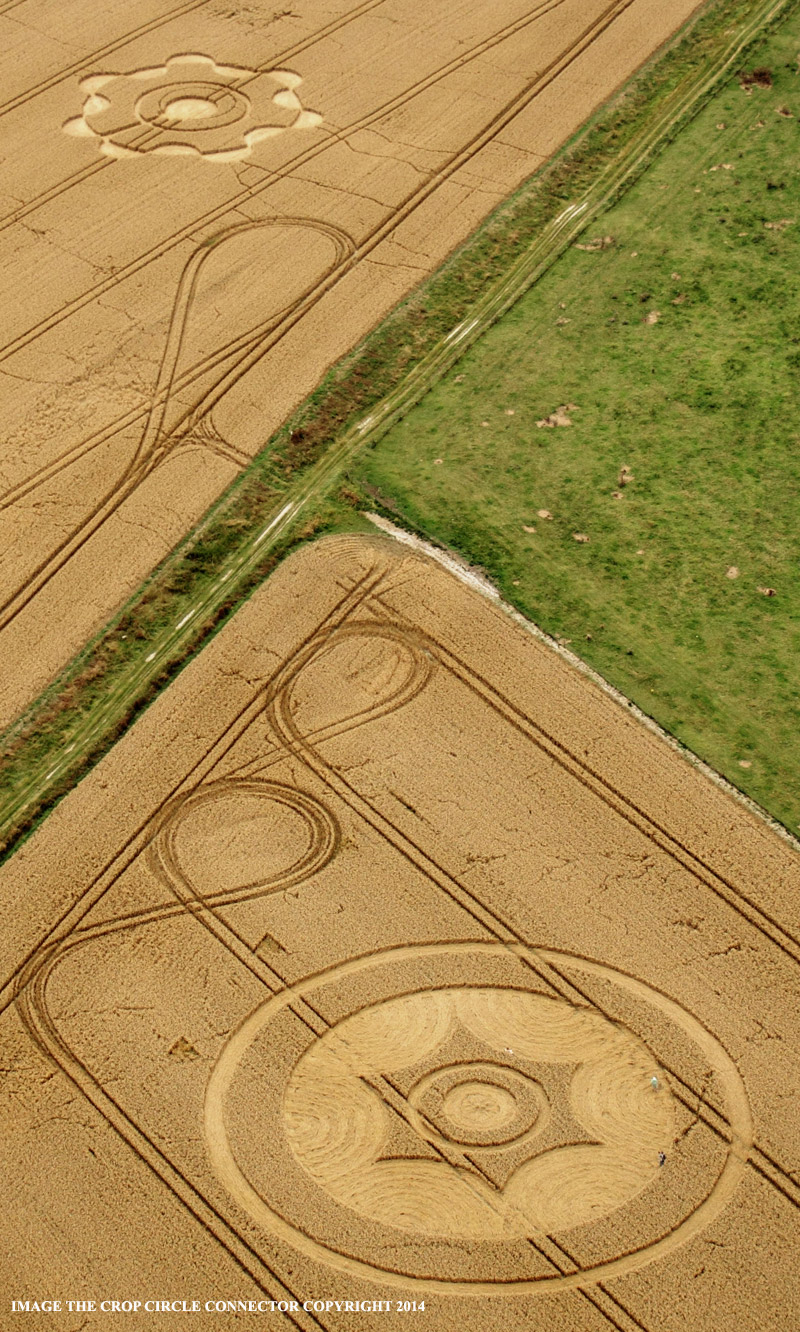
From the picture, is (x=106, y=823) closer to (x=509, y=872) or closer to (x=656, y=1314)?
(x=509, y=872)

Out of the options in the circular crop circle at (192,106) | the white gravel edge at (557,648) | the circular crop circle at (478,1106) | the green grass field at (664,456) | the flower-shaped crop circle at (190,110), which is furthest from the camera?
the circular crop circle at (192,106)

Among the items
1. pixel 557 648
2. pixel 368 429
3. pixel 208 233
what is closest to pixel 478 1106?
pixel 557 648

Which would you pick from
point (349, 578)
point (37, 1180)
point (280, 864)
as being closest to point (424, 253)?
point (349, 578)

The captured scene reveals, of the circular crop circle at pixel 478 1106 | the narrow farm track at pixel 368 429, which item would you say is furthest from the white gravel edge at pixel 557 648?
the circular crop circle at pixel 478 1106

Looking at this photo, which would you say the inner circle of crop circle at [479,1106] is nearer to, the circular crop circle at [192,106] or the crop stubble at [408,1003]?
the crop stubble at [408,1003]

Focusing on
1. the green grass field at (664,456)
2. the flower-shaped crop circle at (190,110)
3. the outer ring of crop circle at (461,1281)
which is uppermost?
the flower-shaped crop circle at (190,110)

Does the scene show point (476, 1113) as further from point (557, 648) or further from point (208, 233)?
point (208, 233)
